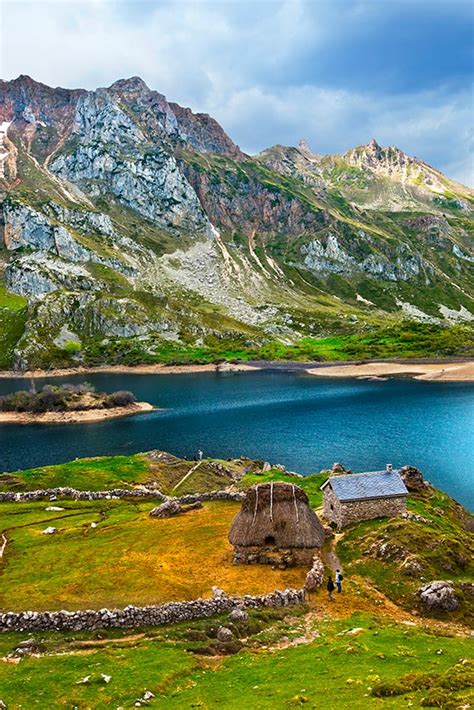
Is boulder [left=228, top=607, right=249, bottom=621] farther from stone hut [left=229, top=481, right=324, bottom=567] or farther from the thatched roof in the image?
the thatched roof

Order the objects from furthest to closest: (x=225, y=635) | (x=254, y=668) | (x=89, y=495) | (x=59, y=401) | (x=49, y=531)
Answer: (x=59, y=401)
(x=89, y=495)
(x=49, y=531)
(x=225, y=635)
(x=254, y=668)

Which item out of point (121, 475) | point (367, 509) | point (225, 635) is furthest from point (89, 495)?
point (225, 635)

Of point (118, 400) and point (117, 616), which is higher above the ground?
point (117, 616)

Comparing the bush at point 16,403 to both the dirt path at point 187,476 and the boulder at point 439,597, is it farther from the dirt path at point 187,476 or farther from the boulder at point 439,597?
the boulder at point 439,597

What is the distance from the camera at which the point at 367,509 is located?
157 feet

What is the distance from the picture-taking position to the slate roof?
4747 centimetres

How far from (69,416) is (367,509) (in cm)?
11516

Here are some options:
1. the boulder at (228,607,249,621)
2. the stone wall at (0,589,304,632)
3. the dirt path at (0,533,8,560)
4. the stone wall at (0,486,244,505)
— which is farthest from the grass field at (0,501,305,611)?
the boulder at (228,607,249,621)

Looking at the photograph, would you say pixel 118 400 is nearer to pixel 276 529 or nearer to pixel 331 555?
pixel 276 529

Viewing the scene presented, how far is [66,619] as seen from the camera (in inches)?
1241

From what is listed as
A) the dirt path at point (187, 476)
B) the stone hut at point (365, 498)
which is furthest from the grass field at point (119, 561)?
the dirt path at point (187, 476)

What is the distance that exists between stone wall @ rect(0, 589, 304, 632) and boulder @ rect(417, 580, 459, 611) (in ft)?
38.7

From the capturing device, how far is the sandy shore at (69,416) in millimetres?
144125

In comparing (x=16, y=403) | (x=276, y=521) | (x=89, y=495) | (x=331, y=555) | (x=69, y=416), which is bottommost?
(x=69, y=416)
